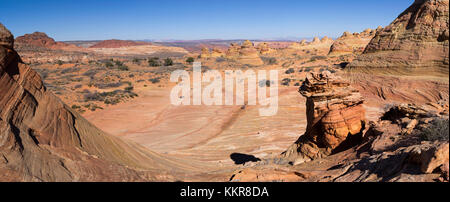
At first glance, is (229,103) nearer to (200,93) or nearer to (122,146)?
(200,93)

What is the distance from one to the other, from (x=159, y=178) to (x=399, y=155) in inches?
155

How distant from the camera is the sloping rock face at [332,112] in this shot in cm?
620

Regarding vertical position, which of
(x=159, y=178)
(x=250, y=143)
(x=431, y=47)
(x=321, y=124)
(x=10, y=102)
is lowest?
(x=250, y=143)

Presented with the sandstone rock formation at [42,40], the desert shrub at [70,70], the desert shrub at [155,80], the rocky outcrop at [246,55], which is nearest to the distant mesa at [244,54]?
the rocky outcrop at [246,55]

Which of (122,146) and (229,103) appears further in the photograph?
(229,103)

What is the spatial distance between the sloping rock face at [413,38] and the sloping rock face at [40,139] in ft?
24.0

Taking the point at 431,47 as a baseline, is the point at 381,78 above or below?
below

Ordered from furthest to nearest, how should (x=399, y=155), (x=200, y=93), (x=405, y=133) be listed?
(x=200, y=93), (x=405, y=133), (x=399, y=155)

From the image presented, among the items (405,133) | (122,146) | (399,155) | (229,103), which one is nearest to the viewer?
(399,155)

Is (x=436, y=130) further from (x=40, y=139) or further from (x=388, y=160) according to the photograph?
(x=40, y=139)

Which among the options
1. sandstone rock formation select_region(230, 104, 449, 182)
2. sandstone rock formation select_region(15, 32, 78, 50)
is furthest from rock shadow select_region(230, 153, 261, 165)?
sandstone rock formation select_region(15, 32, 78, 50)

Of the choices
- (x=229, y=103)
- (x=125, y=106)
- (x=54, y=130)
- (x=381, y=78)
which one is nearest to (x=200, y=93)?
(x=229, y=103)

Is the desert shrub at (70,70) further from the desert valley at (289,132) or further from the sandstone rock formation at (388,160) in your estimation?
the sandstone rock formation at (388,160)

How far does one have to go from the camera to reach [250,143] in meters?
10.1
